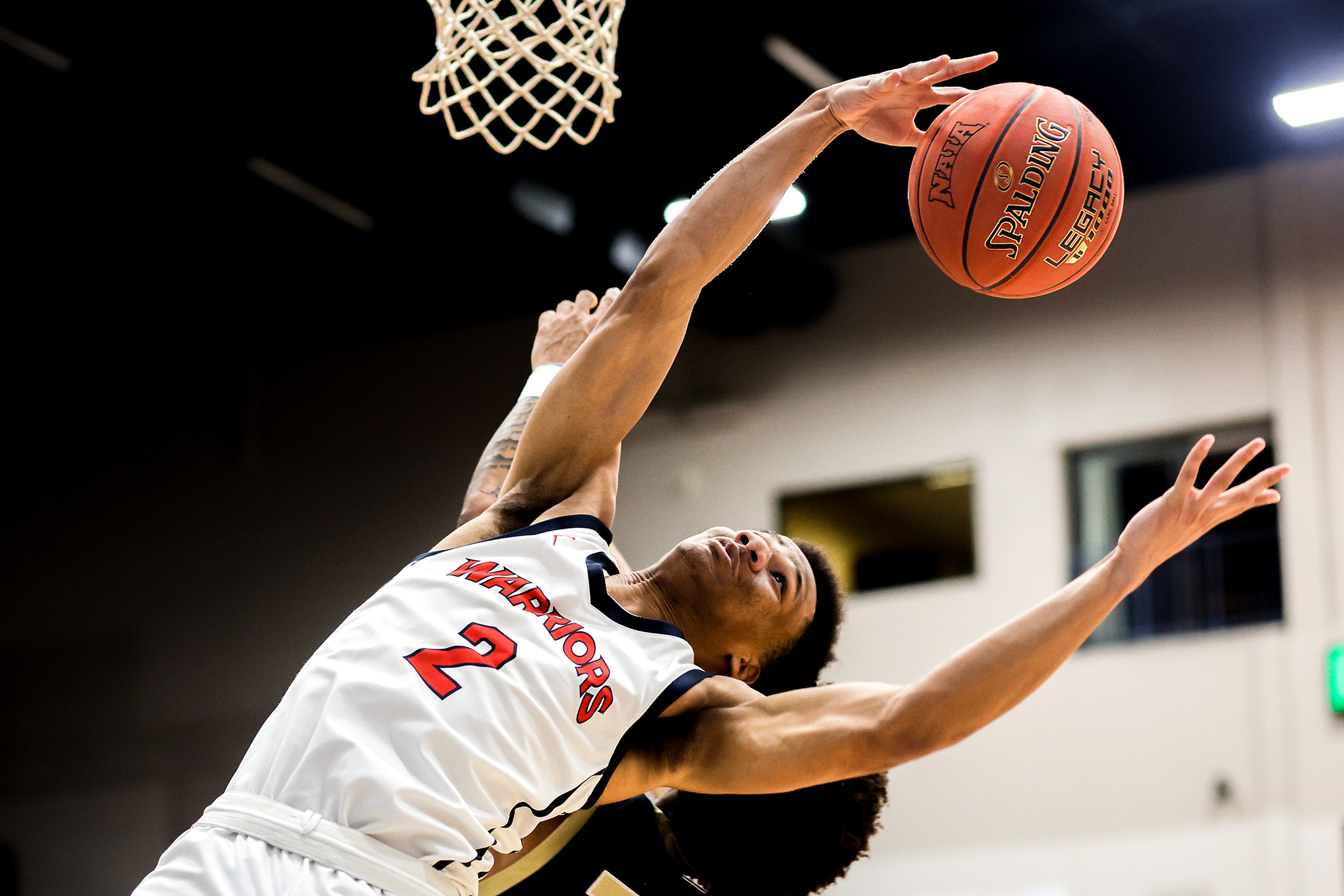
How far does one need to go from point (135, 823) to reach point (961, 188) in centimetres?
747

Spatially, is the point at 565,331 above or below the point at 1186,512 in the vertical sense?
above

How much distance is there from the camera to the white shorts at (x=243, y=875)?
6.76ft

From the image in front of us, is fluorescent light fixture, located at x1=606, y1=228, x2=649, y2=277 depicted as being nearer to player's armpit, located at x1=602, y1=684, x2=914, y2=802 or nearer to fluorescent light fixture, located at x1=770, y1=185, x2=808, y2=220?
fluorescent light fixture, located at x1=770, y1=185, x2=808, y2=220

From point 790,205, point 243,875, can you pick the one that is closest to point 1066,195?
point 243,875

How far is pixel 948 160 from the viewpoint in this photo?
2664mm

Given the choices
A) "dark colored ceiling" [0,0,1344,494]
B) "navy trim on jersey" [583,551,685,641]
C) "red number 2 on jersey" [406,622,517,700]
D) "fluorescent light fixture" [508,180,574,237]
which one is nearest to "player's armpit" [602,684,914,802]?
"navy trim on jersey" [583,551,685,641]

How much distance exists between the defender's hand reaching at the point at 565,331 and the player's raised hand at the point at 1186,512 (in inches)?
54.1

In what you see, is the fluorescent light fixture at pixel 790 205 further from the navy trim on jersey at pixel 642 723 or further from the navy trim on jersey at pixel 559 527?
the navy trim on jersey at pixel 642 723

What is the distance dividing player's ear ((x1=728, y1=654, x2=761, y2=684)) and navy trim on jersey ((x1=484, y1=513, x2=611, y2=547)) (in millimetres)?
383

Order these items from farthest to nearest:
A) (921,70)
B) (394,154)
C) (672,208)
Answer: (672,208) < (394,154) < (921,70)

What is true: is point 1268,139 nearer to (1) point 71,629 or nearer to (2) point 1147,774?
(2) point 1147,774

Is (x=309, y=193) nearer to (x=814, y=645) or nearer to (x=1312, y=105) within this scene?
(x=1312, y=105)

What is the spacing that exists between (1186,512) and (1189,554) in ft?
15.4

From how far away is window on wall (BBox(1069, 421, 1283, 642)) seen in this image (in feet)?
21.0
